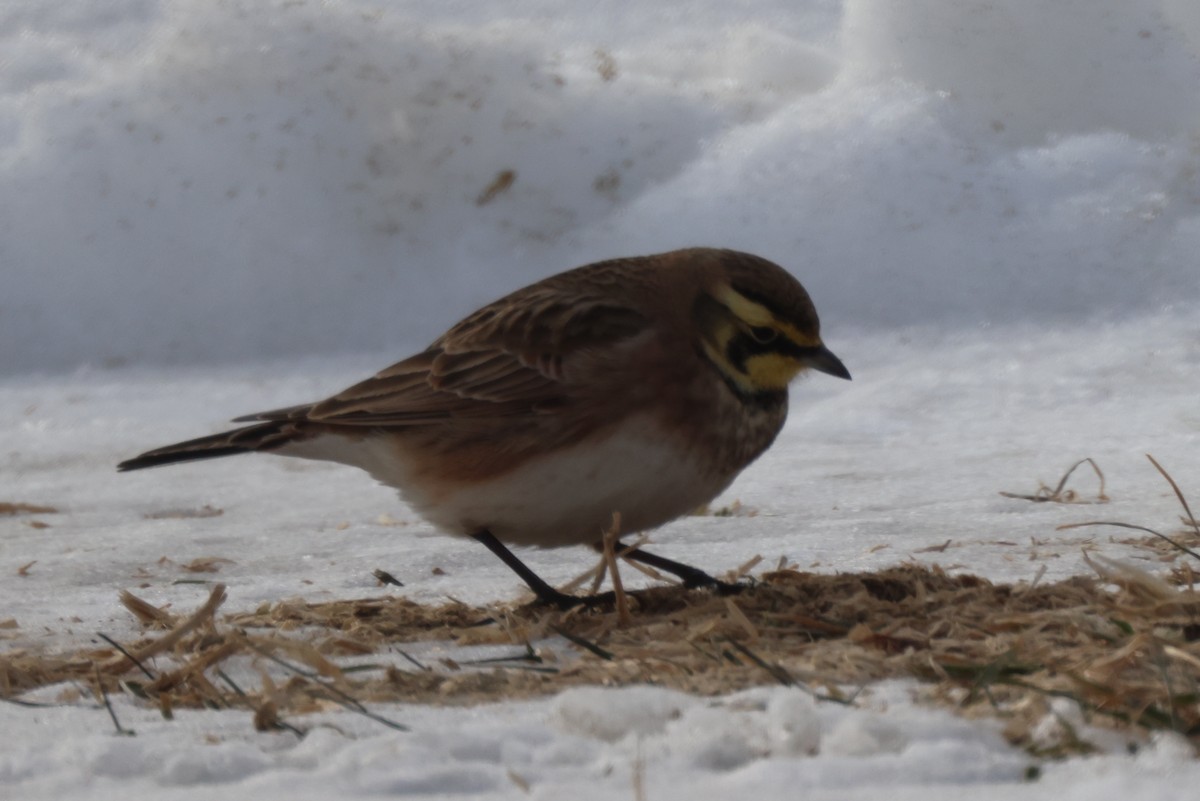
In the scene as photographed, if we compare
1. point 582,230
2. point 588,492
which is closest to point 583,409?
point 588,492

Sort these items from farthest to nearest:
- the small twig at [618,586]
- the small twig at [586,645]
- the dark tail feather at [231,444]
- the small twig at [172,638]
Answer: the dark tail feather at [231,444] → the small twig at [618,586] → the small twig at [172,638] → the small twig at [586,645]

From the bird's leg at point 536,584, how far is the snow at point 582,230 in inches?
25.0

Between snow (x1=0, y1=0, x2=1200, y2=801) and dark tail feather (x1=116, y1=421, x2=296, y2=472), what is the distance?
1.82ft

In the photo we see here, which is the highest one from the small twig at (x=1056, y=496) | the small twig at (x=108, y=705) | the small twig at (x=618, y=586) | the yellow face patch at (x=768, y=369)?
the yellow face patch at (x=768, y=369)

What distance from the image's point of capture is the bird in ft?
14.4

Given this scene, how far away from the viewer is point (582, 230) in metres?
9.89

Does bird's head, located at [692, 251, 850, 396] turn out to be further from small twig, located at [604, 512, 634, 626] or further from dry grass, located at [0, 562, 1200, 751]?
small twig, located at [604, 512, 634, 626]

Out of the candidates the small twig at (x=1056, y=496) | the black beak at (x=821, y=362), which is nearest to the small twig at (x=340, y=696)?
the black beak at (x=821, y=362)

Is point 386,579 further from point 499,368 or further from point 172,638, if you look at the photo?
→ point 172,638

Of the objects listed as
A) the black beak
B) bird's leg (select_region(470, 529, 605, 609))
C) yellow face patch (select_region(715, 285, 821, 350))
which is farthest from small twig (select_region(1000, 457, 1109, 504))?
bird's leg (select_region(470, 529, 605, 609))

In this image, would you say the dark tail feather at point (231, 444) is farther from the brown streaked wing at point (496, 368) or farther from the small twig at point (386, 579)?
the small twig at point (386, 579)

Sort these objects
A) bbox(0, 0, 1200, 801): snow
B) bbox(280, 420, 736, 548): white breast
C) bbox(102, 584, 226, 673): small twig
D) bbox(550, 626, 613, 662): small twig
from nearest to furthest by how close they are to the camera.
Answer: bbox(550, 626, 613, 662): small twig, bbox(102, 584, 226, 673): small twig, bbox(280, 420, 736, 548): white breast, bbox(0, 0, 1200, 801): snow

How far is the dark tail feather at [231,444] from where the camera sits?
4902 mm

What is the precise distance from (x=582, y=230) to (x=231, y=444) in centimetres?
520
